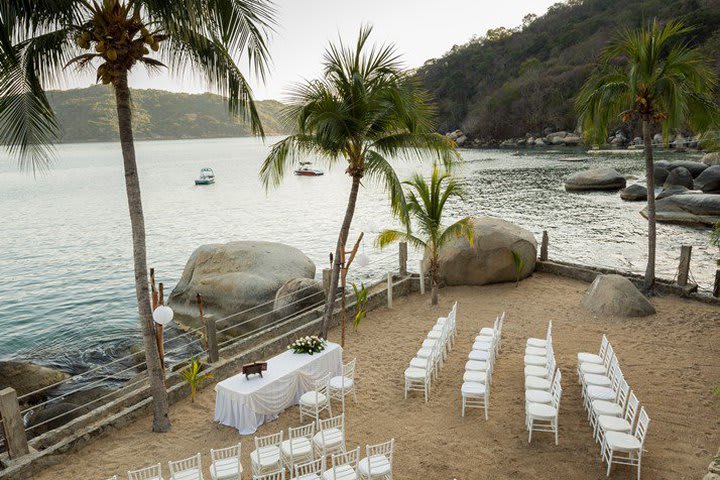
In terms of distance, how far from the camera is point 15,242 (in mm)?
35188

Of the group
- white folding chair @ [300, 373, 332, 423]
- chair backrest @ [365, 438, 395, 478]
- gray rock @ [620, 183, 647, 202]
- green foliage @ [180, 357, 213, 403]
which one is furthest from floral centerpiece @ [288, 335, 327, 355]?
gray rock @ [620, 183, 647, 202]

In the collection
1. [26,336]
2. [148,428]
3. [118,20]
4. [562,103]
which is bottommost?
[26,336]

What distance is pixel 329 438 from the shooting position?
7586mm

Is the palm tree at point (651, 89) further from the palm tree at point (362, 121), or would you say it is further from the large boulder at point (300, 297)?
the large boulder at point (300, 297)

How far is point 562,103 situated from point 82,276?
88.7 metres

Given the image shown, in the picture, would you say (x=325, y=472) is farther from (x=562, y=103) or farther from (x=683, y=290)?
(x=562, y=103)

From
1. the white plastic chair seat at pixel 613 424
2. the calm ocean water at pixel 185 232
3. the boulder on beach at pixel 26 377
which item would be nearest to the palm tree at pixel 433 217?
the calm ocean water at pixel 185 232

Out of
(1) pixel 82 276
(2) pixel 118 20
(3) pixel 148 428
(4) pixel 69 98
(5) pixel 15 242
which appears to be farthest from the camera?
(4) pixel 69 98

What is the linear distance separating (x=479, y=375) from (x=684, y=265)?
8.89 m

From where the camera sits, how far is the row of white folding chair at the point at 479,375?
8555 millimetres

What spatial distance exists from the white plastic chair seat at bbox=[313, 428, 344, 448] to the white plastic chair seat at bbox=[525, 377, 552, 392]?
342cm

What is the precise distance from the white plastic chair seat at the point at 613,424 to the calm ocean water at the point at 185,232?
648 centimetres

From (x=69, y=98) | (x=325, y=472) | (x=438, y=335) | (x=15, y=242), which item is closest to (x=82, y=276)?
(x=15, y=242)

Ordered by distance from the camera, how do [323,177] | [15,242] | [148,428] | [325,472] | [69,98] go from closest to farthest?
1. [325,472]
2. [148,428]
3. [15,242]
4. [323,177]
5. [69,98]
